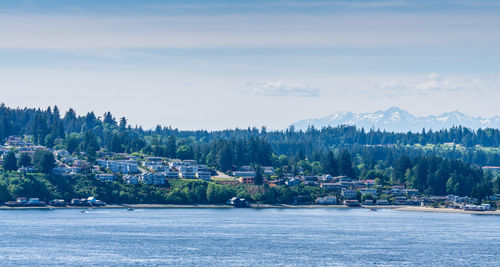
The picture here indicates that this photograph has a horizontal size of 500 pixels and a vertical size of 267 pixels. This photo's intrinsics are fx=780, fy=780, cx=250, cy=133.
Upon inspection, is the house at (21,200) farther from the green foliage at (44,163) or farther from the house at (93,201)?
the green foliage at (44,163)

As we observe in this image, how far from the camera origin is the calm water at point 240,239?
311 ft

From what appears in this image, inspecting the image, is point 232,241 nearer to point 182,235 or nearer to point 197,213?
point 182,235

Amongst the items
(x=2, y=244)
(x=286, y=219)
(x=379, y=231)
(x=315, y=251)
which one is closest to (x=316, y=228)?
(x=379, y=231)

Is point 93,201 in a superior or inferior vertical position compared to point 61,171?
inferior

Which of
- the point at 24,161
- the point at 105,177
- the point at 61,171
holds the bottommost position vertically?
the point at 105,177

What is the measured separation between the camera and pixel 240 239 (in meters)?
116

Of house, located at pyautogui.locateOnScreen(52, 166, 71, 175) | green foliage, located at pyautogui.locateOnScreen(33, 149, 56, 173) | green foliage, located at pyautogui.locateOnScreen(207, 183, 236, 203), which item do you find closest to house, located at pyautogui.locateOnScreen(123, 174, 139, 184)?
house, located at pyautogui.locateOnScreen(52, 166, 71, 175)

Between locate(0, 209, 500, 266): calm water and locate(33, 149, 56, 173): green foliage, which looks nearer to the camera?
locate(0, 209, 500, 266): calm water

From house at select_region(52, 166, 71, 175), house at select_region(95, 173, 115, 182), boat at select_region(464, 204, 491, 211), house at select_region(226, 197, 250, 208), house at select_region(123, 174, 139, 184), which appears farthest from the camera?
house at select_region(123, 174, 139, 184)

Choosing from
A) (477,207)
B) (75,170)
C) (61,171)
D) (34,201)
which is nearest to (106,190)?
(75,170)

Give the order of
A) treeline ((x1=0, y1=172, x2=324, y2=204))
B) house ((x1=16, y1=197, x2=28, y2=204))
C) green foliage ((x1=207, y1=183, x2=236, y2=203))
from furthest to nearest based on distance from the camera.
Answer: green foliage ((x1=207, y1=183, x2=236, y2=203))
treeline ((x1=0, y1=172, x2=324, y2=204))
house ((x1=16, y1=197, x2=28, y2=204))

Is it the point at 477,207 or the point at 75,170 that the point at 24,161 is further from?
the point at 477,207

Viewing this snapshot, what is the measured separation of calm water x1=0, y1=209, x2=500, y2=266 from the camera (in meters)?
94.9

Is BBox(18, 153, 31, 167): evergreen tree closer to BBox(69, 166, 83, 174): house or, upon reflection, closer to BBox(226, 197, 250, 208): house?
BBox(69, 166, 83, 174): house
